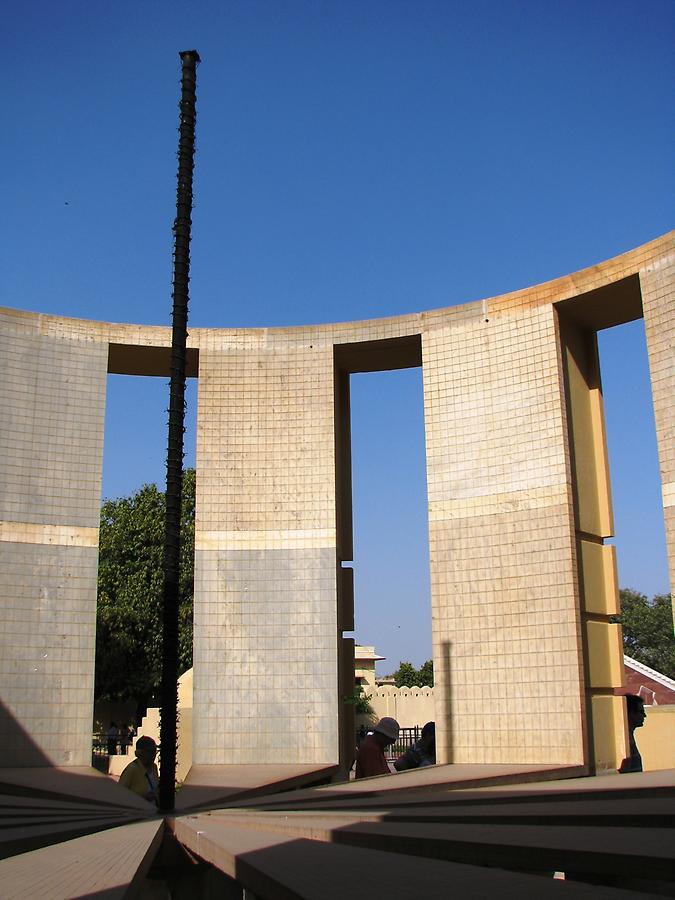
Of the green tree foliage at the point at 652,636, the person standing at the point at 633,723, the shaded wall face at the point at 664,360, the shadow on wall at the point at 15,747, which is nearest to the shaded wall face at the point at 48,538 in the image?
the shadow on wall at the point at 15,747

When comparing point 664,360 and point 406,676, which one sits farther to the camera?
point 406,676

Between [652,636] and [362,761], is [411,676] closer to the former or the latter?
[652,636]

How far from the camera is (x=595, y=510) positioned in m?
11.7

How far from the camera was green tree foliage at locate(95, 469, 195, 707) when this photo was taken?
82.9 feet

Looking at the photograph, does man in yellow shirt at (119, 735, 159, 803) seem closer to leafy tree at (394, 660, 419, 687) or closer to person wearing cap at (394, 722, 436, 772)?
person wearing cap at (394, 722, 436, 772)

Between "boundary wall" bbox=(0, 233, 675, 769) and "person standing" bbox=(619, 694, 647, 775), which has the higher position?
"boundary wall" bbox=(0, 233, 675, 769)

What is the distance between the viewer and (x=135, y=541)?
26672 mm

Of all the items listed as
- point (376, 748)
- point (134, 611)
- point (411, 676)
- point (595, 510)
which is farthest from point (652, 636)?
point (376, 748)

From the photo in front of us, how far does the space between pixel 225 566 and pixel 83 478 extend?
6.98 feet

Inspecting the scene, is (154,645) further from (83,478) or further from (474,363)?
(474,363)

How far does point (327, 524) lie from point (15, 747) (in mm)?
4526

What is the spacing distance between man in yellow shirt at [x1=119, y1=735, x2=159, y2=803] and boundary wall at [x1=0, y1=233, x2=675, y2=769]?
3.21 meters

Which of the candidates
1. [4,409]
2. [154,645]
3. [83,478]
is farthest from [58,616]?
[154,645]

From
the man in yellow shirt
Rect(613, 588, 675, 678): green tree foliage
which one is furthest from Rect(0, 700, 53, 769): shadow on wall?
Rect(613, 588, 675, 678): green tree foliage
